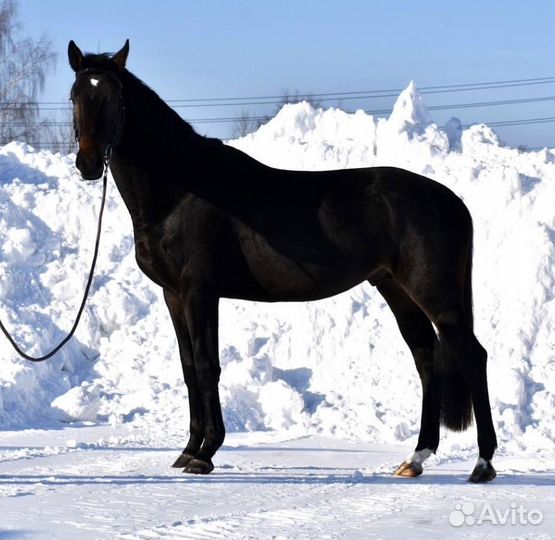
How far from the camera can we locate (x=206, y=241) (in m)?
6.71

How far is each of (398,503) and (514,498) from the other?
661 millimetres

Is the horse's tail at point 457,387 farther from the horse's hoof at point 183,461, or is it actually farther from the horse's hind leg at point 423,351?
the horse's hoof at point 183,461

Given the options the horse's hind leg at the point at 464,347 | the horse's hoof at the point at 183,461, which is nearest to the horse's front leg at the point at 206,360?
the horse's hoof at the point at 183,461

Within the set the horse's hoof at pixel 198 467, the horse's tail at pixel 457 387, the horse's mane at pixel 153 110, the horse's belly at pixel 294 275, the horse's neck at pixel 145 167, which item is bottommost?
the horse's hoof at pixel 198 467

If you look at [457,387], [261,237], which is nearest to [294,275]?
[261,237]

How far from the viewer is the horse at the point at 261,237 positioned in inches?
264

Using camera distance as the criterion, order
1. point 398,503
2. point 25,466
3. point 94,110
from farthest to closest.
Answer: point 25,466 → point 94,110 → point 398,503

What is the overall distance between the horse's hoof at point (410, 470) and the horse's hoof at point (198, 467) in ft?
3.78

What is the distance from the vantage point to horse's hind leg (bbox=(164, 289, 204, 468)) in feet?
22.9

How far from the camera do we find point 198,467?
675 cm

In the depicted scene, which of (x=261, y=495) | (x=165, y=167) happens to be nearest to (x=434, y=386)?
(x=261, y=495)

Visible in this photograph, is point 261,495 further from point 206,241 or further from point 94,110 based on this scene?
point 94,110

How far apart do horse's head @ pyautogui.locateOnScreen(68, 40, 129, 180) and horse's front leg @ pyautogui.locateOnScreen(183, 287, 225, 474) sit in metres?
0.96

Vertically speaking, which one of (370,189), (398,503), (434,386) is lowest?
(398,503)
